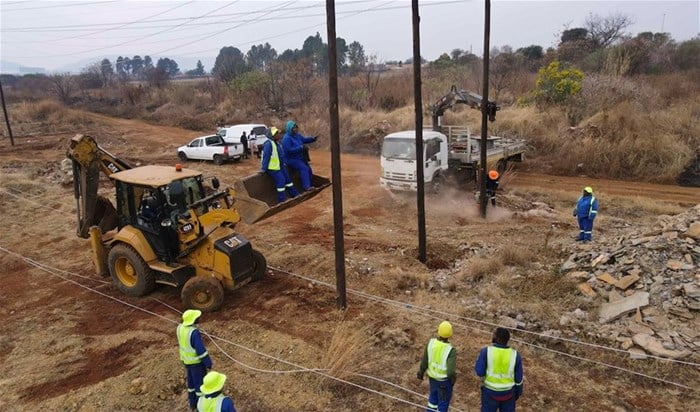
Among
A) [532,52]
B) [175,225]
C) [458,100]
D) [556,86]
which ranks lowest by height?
[175,225]

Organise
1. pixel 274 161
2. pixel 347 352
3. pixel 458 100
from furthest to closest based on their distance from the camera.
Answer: pixel 458 100 → pixel 274 161 → pixel 347 352

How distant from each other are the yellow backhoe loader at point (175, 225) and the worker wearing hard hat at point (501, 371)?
15.2 ft

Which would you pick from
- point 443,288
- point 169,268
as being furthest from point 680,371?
point 169,268

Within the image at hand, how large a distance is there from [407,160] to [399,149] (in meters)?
0.55

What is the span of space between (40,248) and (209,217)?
7532 millimetres

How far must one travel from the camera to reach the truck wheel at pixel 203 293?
873 cm

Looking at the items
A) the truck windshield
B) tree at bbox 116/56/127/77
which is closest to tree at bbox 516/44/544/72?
the truck windshield

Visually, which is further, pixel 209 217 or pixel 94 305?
pixel 94 305

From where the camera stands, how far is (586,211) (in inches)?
450

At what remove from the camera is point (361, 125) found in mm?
29609

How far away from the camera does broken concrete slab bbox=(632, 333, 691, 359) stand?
22.6 feet

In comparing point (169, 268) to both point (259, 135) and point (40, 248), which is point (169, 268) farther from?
point (259, 135)

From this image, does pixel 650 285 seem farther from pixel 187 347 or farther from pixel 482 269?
pixel 187 347

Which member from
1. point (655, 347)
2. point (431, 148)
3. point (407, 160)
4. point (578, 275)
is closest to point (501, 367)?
point (655, 347)
